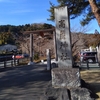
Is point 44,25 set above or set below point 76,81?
above

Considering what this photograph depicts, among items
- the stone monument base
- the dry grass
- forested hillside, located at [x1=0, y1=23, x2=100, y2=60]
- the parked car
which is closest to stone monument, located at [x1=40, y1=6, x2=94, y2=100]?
the stone monument base

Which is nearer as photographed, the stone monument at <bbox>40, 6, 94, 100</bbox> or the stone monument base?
the stone monument at <bbox>40, 6, 94, 100</bbox>

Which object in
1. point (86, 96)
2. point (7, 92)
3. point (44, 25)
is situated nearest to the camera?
point (86, 96)

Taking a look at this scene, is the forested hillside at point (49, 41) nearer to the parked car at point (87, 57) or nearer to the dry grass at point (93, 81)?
the parked car at point (87, 57)

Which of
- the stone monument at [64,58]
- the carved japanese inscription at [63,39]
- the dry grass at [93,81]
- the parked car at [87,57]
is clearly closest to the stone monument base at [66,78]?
the stone monument at [64,58]

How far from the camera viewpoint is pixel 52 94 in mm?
6539

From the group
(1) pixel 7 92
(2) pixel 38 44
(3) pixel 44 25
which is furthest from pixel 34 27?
(1) pixel 7 92

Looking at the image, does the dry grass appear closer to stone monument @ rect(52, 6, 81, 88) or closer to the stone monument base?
the stone monument base

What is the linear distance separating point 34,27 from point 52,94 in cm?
4112

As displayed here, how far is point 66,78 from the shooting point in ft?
22.9

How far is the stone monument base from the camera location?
6.89 meters

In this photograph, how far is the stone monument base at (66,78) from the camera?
6.89 metres

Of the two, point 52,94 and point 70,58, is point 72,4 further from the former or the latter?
point 52,94

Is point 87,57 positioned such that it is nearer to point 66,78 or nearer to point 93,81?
point 93,81
